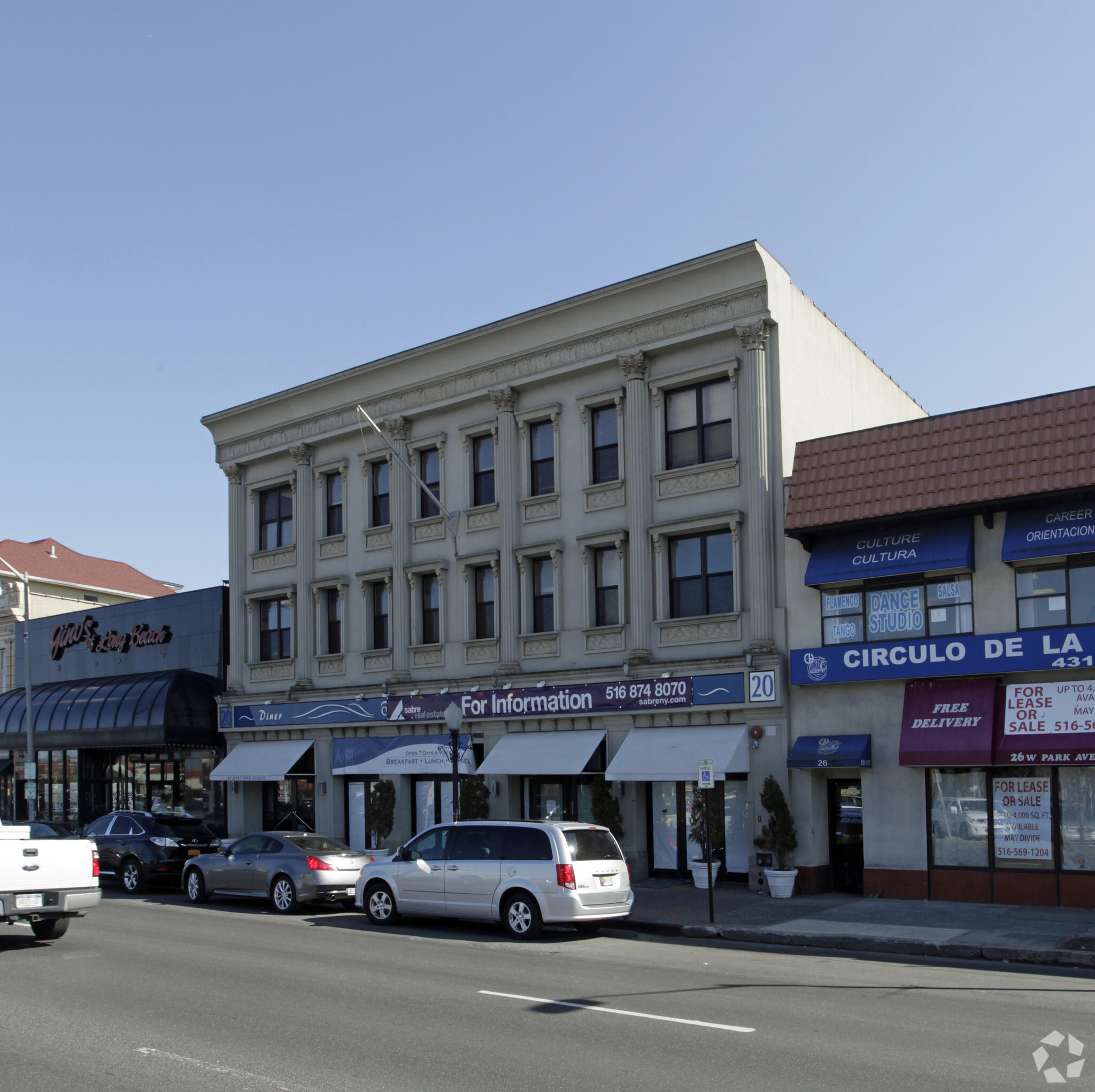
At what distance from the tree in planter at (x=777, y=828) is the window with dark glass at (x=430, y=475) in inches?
454

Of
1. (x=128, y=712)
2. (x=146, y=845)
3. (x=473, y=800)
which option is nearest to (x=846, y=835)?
(x=473, y=800)

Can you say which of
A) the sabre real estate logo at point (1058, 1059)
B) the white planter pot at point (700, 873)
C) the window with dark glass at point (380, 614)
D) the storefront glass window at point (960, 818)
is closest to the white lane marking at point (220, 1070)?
the sabre real estate logo at point (1058, 1059)

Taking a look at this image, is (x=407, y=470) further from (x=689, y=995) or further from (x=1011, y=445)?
(x=689, y=995)

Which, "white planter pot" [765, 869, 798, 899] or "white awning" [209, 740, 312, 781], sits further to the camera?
"white awning" [209, 740, 312, 781]

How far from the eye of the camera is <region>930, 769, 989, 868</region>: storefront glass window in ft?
66.9

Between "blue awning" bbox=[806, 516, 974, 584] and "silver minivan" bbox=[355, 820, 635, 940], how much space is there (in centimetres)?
716

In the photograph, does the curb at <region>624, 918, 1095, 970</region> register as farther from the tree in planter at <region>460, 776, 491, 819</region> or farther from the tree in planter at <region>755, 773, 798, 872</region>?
the tree in planter at <region>460, 776, 491, 819</region>

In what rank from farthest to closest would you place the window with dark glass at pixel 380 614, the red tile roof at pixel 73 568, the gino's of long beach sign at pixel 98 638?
1. the red tile roof at pixel 73 568
2. the gino's of long beach sign at pixel 98 638
3. the window with dark glass at pixel 380 614

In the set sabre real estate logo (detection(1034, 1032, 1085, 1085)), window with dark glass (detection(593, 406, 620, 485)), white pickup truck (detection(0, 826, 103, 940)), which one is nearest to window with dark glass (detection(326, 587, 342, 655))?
window with dark glass (detection(593, 406, 620, 485))

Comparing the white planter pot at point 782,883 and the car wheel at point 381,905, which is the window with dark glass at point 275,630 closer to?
the car wheel at point 381,905

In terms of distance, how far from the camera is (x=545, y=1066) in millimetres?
8805

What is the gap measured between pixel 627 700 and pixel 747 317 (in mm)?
8289

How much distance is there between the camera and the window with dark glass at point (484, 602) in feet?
93.5

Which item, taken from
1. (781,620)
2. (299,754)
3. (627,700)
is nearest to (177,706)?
(299,754)
